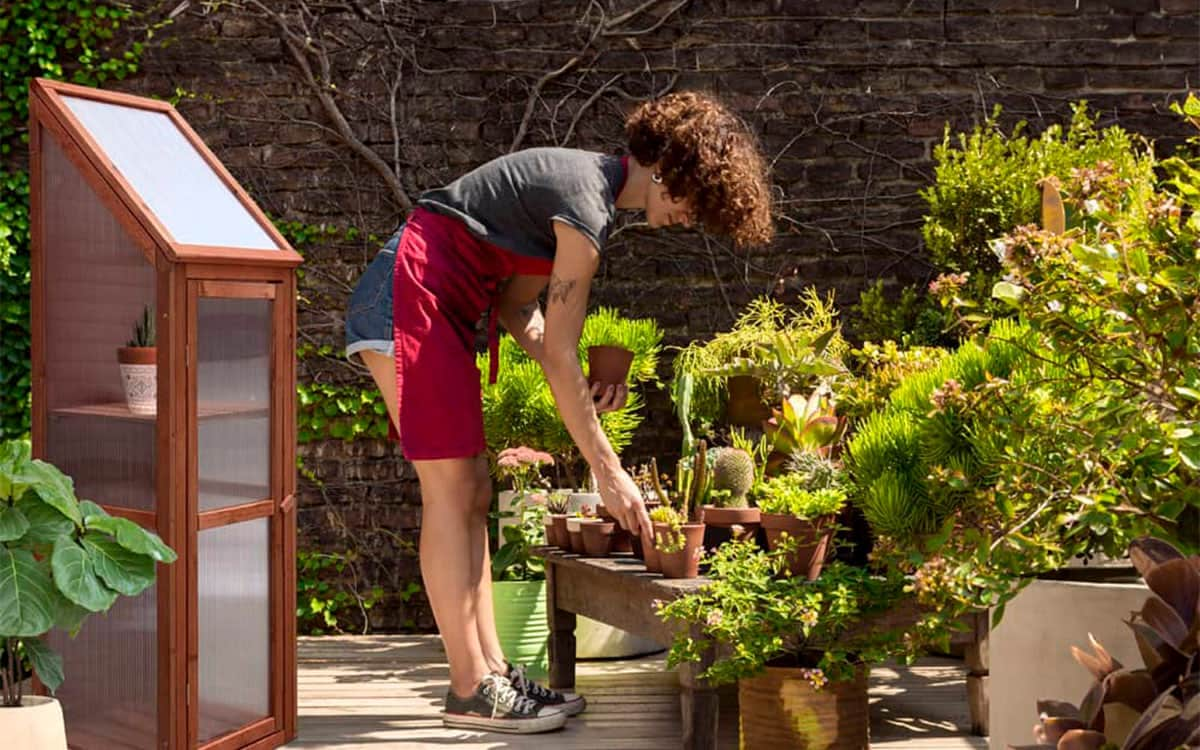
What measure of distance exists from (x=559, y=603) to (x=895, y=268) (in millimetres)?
1906

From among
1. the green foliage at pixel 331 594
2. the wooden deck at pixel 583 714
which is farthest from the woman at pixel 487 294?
the green foliage at pixel 331 594

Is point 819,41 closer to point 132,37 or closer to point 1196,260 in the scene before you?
point 132,37

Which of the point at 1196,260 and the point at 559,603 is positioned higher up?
the point at 1196,260

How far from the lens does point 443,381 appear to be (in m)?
3.10

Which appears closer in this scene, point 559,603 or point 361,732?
point 361,732

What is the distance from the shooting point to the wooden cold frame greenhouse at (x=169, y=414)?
280 centimetres

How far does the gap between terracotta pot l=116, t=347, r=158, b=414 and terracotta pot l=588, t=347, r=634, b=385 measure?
1.10 meters

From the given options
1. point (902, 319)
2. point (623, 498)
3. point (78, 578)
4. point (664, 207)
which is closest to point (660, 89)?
point (902, 319)

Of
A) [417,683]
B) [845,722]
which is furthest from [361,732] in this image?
[845,722]

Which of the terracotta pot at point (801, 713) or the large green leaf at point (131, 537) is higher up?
the large green leaf at point (131, 537)

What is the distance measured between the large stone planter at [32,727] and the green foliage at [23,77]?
2.53m

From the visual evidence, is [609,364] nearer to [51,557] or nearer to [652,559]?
[652,559]

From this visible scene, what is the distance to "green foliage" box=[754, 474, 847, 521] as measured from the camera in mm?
2980

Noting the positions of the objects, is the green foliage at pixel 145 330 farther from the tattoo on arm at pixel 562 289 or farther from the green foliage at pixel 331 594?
the green foliage at pixel 331 594
